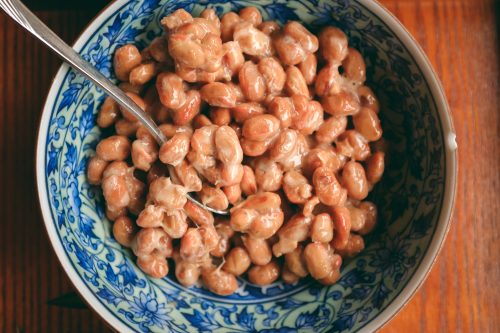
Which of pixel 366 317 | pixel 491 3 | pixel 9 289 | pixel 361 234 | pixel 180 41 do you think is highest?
pixel 491 3

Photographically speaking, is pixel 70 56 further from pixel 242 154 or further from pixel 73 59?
pixel 242 154

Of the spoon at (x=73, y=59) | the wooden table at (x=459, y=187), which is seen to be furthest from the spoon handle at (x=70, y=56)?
the wooden table at (x=459, y=187)

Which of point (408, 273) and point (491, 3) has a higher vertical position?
point (491, 3)

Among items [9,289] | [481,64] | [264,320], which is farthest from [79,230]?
[481,64]

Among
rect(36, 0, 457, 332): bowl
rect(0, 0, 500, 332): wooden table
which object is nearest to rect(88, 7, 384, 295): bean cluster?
rect(36, 0, 457, 332): bowl

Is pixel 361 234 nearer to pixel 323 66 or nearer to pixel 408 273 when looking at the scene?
pixel 408 273

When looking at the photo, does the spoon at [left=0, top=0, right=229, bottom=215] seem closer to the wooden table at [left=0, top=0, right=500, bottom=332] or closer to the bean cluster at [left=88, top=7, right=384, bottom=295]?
the bean cluster at [left=88, top=7, right=384, bottom=295]
